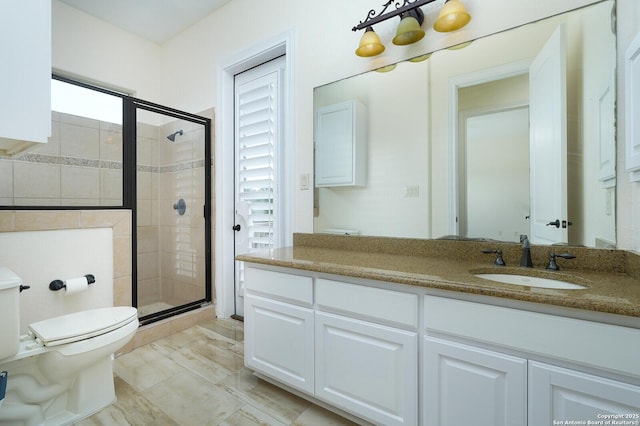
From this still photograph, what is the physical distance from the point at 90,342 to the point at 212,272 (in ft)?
4.40

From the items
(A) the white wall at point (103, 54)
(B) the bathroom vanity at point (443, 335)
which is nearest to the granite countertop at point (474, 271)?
(B) the bathroom vanity at point (443, 335)

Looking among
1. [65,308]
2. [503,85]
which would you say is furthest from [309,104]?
[65,308]

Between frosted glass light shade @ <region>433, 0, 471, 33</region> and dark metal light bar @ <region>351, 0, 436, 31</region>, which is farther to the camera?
dark metal light bar @ <region>351, 0, 436, 31</region>

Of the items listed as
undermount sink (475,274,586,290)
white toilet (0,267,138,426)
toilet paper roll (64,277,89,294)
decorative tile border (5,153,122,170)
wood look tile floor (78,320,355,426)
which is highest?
decorative tile border (5,153,122,170)

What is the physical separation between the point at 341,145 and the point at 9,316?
1841mm

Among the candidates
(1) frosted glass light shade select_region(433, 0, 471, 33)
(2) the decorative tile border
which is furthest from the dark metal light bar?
(2) the decorative tile border

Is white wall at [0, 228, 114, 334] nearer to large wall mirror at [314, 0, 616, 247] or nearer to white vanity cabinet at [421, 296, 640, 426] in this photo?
large wall mirror at [314, 0, 616, 247]

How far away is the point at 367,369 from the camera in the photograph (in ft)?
4.06

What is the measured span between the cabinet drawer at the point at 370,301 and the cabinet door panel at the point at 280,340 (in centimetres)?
15

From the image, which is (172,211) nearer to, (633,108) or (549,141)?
(549,141)

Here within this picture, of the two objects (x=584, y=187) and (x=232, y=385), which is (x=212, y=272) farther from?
(x=584, y=187)

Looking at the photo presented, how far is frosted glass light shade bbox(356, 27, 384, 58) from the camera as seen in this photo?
1.71 meters

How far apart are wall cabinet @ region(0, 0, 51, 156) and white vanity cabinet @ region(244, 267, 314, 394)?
109 cm

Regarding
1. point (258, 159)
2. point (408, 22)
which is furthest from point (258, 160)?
point (408, 22)
